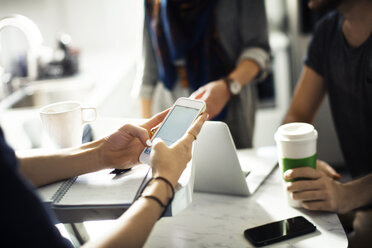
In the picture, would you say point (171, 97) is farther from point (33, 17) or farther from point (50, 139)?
point (33, 17)

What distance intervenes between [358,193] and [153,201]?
568 mm

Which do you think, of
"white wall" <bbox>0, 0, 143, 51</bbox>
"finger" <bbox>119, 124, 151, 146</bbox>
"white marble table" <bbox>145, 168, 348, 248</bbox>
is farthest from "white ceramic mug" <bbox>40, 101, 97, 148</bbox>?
"white wall" <bbox>0, 0, 143, 51</bbox>

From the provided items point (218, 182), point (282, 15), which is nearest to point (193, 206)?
point (218, 182)

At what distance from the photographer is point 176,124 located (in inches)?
41.0

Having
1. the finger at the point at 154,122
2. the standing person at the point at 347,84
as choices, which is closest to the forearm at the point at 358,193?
the standing person at the point at 347,84

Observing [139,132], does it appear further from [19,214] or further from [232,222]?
[19,214]

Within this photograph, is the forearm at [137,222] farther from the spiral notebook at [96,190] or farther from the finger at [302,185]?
the finger at [302,185]

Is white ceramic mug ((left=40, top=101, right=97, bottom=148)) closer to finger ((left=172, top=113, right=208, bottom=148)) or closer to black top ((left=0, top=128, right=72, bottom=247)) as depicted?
finger ((left=172, top=113, right=208, bottom=148))

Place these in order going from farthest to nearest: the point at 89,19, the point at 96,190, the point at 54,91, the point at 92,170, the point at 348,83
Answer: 1. the point at 89,19
2. the point at 54,91
3. the point at 348,83
4. the point at 92,170
5. the point at 96,190

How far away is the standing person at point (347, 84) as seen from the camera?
1.41 m

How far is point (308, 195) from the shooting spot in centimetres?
105

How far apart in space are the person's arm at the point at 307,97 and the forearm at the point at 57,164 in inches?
31.5

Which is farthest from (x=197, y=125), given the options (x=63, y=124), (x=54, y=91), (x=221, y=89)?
(x=54, y=91)

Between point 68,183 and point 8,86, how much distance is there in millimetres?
1443
